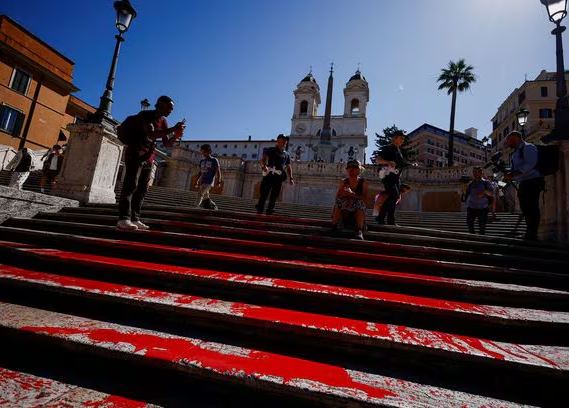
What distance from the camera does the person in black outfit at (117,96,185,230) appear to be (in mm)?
3748

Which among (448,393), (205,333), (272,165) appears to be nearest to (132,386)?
(205,333)

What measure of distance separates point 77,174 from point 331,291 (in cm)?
573

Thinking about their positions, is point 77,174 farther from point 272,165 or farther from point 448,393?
point 448,393

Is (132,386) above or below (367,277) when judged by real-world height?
below

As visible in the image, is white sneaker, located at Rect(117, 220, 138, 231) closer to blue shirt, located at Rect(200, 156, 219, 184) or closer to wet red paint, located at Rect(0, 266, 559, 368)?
wet red paint, located at Rect(0, 266, 559, 368)

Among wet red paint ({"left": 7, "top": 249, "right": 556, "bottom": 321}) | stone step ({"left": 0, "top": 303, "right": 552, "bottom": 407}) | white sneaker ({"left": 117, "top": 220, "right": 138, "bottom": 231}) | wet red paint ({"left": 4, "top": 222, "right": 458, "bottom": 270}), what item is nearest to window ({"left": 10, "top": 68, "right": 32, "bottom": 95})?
wet red paint ({"left": 4, "top": 222, "right": 458, "bottom": 270})

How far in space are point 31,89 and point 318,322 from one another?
95.9 feet

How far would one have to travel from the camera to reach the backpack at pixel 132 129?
3.70m

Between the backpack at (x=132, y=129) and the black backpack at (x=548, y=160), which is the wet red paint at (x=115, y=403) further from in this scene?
the black backpack at (x=548, y=160)

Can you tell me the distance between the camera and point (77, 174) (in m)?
5.58

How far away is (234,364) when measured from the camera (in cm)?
160

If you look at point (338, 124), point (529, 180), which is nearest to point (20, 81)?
point (529, 180)

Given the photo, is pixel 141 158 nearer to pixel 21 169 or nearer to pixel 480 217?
pixel 480 217

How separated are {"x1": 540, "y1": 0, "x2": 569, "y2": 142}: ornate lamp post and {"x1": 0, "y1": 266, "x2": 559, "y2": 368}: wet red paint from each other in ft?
15.0
